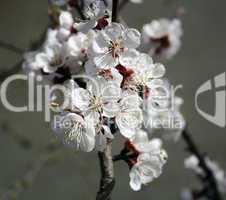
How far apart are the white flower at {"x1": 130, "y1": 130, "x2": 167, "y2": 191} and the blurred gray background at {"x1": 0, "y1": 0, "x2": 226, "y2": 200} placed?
1463mm

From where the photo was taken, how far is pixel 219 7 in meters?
4.73

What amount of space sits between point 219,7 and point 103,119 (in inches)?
151


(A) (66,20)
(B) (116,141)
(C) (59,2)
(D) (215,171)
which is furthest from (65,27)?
(B) (116,141)

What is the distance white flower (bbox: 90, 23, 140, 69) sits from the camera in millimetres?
1077

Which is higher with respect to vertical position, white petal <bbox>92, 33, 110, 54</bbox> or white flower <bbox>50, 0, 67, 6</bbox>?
white flower <bbox>50, 0, 67, 6</bbox>

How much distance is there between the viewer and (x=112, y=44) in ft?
3.66

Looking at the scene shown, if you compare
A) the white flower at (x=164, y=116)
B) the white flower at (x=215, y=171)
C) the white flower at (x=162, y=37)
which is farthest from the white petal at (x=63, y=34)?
the white flower at (x=215, y=171)

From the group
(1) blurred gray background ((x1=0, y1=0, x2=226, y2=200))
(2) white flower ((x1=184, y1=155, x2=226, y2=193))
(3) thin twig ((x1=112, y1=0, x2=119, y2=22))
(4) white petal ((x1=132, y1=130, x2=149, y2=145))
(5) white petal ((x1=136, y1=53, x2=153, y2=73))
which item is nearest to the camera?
(3) thin twig ((x1=112, y1=0, x2=119, y2=22))

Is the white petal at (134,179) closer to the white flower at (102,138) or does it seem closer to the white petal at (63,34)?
the white flower at (102,138)

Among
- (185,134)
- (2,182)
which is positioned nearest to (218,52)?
(2,182)

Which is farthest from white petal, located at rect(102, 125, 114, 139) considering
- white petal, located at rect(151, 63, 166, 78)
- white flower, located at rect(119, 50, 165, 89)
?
white petal, located at rect(151, 63, 166, 78)

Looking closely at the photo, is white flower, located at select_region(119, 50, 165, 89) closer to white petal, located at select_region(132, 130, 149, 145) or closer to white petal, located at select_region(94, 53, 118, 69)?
white petal, located at select_region(94, 53, 118, 69)

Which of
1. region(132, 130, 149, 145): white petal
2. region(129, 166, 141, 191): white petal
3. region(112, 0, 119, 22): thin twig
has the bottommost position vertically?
region(129, 166, 141, 191): white petal

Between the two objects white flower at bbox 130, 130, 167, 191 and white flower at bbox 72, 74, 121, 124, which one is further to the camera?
white flower at bbox 130, 130, 167, 191
